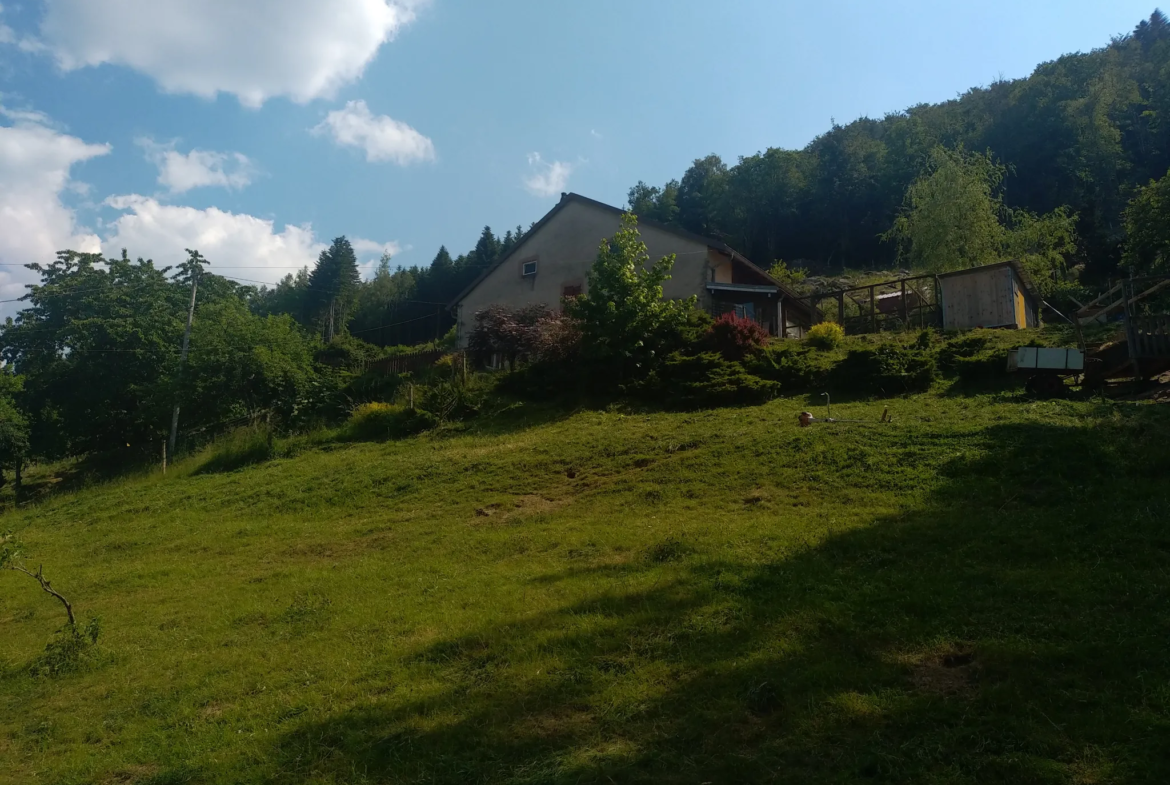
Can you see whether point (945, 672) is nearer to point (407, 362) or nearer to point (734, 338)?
point (734, 338)

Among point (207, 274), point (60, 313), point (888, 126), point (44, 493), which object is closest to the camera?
point (44, 493)

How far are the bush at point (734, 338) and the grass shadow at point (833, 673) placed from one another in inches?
503

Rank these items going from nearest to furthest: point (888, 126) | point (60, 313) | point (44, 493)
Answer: point (44, 493) → point (60, 313) → point (888, 126)

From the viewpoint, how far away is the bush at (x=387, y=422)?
70.9 ft

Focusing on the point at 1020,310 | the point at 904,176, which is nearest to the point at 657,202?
the point at 904,176

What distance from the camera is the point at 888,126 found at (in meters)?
78.5

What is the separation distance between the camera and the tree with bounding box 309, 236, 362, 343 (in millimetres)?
74438

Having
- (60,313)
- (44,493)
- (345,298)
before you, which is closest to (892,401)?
(44,493)

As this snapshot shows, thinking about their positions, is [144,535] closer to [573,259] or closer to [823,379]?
[823,379]

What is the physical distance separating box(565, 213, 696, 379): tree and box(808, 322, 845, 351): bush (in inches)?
153

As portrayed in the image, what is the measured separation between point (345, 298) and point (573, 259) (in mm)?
49233

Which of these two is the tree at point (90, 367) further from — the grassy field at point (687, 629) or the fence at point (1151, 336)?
the fence at point (1151, 336)

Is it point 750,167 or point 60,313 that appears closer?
point 60,313

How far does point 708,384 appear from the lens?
61.9ft
